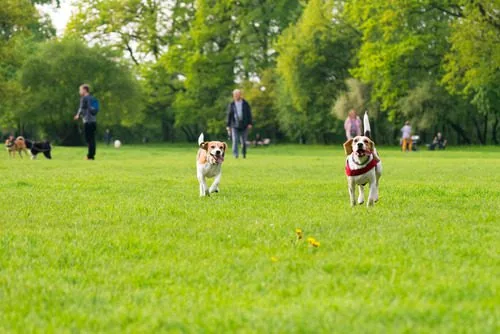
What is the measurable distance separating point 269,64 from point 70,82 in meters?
17.8

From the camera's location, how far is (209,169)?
11.5m

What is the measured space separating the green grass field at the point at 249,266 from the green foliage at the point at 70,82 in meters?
51.4

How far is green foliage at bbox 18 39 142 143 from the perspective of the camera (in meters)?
59.7

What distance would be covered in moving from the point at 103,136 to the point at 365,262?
8867cm

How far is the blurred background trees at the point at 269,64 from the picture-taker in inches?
1805

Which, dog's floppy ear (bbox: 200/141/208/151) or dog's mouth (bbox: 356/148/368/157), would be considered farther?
dog's floppy ear (bbox: 200/141/208/151)

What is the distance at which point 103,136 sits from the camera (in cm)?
9225

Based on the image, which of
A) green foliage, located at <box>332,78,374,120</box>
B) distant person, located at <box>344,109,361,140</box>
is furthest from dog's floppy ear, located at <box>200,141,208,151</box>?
green foliage, located at <box>332,78,374,120</box>

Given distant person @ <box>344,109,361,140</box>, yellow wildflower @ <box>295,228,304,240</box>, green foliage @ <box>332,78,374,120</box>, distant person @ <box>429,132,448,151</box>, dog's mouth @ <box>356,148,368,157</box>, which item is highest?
green foliage @ <box>332,78,374,120</box>

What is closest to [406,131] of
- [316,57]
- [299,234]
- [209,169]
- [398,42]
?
[398,42]

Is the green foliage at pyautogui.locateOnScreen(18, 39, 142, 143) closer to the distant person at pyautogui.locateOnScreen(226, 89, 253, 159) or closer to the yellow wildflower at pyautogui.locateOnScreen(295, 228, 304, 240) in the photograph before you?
the distant person at pyautogui.locateOnScreen(226, 89, 253, 159)

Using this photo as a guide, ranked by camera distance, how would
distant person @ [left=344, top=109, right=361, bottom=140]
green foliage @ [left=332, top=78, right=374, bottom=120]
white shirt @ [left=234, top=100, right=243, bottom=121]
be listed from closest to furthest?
white shirt @ [left=234, top=100, right=243, bottom=121]
distant person @ [left=344, top=109, right=361, bottom=140]
green foliage @ [left=332, top=78, right=374, bottom=120]

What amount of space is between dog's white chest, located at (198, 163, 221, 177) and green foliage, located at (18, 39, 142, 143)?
4929 centimetres

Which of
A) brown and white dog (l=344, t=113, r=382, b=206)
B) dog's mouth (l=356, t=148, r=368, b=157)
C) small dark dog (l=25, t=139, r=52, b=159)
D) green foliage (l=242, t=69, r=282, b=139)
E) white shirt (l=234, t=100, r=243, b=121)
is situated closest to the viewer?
dog's mouth (l=356, t=148, r=368, b=157)
